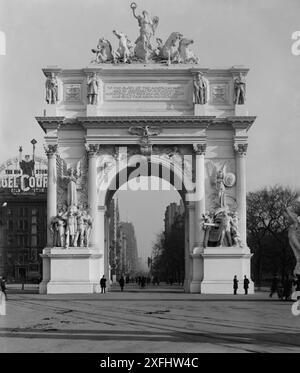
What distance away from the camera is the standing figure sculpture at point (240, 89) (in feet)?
137

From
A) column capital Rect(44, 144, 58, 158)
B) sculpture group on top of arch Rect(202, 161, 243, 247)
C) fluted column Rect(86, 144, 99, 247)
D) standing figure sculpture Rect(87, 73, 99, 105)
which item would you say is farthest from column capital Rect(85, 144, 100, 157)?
sculpture group on top of arch Rect(202, 161, 243, 247)

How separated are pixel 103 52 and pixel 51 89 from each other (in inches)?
142

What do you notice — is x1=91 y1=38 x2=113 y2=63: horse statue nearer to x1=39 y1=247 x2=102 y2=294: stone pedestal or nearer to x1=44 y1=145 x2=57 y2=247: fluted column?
x1=44 y1=145 x2=57 y2=247: fluted column

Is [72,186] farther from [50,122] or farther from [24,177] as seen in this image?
[24,177]

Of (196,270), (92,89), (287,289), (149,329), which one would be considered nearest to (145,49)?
(92,89)

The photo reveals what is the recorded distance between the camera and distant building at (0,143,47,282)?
96.4 m

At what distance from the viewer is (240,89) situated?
41.8m

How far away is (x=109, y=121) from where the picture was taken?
41.3m

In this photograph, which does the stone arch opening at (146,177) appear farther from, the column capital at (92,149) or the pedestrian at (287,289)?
the pedestrian at (287,289)

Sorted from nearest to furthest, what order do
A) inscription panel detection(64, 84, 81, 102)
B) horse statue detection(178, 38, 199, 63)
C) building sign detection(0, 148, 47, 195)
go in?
1. inscription panel detection(64, 84, 81, 102)
2. horse statue detection(178, 38, 199, 63)
3. building sign detection(0, 148, 47, 195)

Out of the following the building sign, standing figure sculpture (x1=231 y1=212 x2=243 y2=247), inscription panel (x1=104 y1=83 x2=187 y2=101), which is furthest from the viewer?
the building sign

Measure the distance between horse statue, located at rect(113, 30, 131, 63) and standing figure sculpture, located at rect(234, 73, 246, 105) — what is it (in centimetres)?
602

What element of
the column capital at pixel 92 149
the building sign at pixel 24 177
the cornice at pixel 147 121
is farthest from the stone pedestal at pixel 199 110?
the building sign at pixel 24 177
